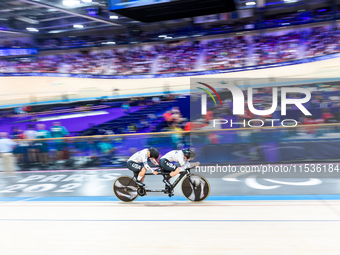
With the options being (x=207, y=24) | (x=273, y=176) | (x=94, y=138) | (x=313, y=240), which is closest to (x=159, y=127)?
(x=94, y=138)

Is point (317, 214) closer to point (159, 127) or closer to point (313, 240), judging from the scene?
point (313, 240)

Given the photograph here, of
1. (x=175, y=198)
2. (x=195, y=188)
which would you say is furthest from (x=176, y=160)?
(x=175, y=198)

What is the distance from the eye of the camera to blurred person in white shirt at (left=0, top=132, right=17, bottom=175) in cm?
823

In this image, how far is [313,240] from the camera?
3105 millimetres

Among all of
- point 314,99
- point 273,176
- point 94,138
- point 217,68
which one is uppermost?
point 217,68

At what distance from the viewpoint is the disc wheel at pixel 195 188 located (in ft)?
16.2

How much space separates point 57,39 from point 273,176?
65.8 ft

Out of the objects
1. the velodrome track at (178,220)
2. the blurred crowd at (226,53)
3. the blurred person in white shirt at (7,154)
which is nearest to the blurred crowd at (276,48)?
the blurred crowd at (226,53)

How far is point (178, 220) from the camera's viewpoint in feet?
13.3

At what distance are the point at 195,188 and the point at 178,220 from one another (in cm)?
102

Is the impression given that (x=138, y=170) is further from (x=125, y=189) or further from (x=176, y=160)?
(x=176, y=160)

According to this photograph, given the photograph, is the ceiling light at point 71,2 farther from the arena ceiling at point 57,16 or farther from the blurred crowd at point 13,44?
the blurred crowd at point 13,44

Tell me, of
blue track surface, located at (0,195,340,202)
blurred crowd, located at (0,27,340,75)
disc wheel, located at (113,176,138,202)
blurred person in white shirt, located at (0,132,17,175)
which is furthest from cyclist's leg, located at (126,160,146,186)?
blurred crowd, located at (0,27,340,75)

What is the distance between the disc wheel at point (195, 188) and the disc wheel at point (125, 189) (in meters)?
0.89
